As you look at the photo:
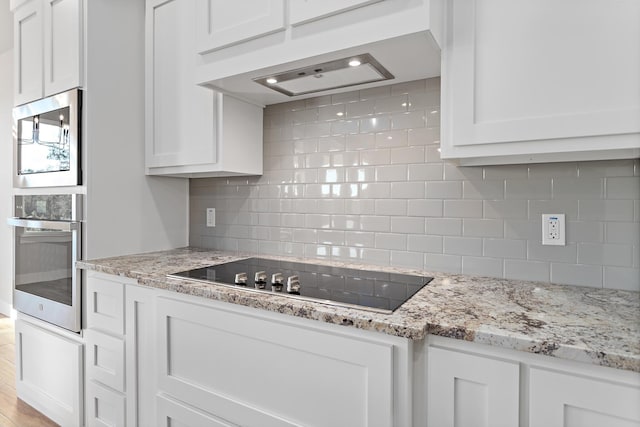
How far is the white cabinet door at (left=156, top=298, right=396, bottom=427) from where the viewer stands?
1.04 metres

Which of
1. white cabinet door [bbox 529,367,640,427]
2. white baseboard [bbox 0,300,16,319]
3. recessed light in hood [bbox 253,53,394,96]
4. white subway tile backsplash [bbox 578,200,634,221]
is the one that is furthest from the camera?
white baseboard [bbox 0,300,16,319]

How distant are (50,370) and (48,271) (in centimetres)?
56

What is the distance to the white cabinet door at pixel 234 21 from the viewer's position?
1.43m

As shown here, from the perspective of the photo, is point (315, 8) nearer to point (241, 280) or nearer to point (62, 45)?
point (241, 280)

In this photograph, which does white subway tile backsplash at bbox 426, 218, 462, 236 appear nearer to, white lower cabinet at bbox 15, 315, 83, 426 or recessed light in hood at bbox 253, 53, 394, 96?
recessed light in hood at bbox 253, 53, 394, 96

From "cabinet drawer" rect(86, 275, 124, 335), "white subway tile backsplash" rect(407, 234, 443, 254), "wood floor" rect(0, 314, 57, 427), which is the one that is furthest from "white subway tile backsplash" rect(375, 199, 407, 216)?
"wood floor" rect(0, 314, 57, 427)

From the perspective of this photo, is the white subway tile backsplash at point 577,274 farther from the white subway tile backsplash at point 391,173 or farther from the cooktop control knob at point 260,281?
the cooktop control knob at point 260,281

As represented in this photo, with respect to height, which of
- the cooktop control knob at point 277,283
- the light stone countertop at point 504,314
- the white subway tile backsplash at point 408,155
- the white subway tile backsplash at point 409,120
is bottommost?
the light stone countertop at point 504,314

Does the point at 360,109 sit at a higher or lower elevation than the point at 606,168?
higher

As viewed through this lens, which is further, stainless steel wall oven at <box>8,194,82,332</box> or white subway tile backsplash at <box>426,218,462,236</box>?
stainless steel wall oven at <box>8,194,82,332</box>

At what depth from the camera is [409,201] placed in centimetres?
169

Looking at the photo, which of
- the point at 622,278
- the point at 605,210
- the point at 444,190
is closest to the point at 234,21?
the point at 444,190

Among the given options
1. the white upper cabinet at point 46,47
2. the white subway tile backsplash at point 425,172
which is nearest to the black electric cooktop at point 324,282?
the white subway tile backsplash at point 425,172

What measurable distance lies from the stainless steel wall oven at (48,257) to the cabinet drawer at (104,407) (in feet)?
1.04
